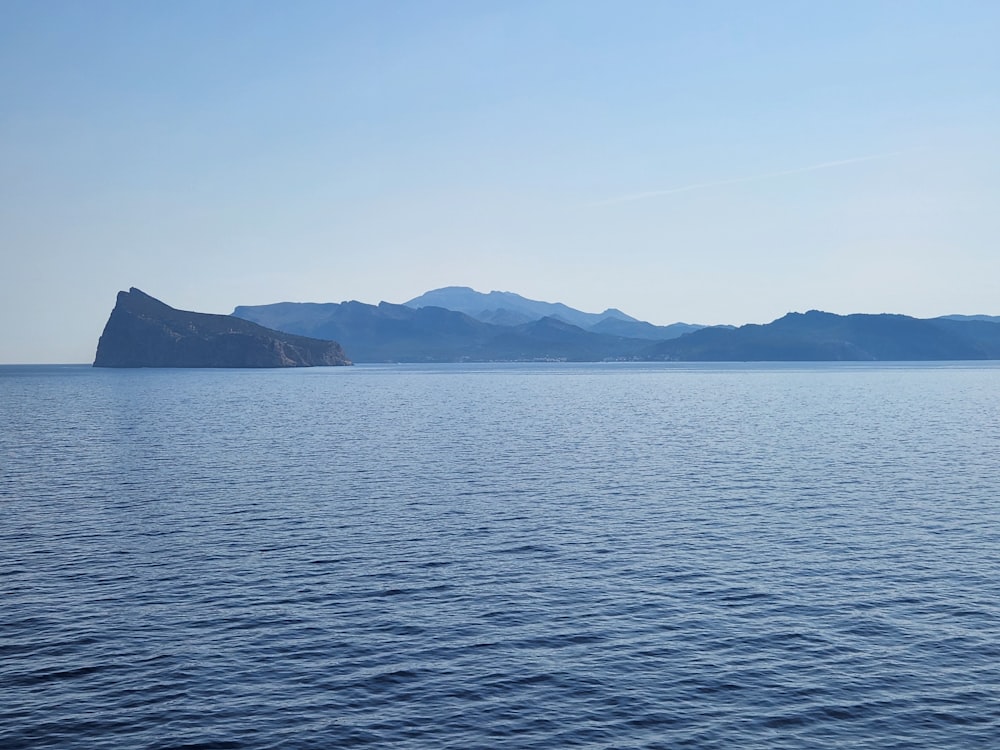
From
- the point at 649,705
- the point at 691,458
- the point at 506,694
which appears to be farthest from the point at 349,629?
the point at 691,458

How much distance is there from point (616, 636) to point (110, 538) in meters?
36.0

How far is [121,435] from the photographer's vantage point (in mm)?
126250

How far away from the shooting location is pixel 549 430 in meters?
133

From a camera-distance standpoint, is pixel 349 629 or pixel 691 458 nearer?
pixel 349 629

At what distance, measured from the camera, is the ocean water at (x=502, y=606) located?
28.3m

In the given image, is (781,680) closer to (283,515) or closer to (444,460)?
(283,515)

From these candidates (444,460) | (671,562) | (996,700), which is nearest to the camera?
(996,700)

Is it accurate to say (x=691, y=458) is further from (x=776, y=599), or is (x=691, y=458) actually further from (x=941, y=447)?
(x=776, y=599)

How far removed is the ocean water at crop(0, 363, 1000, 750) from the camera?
28.3 m

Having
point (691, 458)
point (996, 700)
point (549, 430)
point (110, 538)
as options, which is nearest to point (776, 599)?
point (996, 700)

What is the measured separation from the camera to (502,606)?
Answer: 40.3m

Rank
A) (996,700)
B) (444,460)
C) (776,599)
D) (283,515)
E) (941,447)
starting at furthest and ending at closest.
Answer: (941,447) < (444,460) < (283,515) < (776,599) < (996,700)

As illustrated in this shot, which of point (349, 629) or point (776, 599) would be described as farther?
point (776, 599)

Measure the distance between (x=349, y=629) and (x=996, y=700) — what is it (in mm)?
25373
